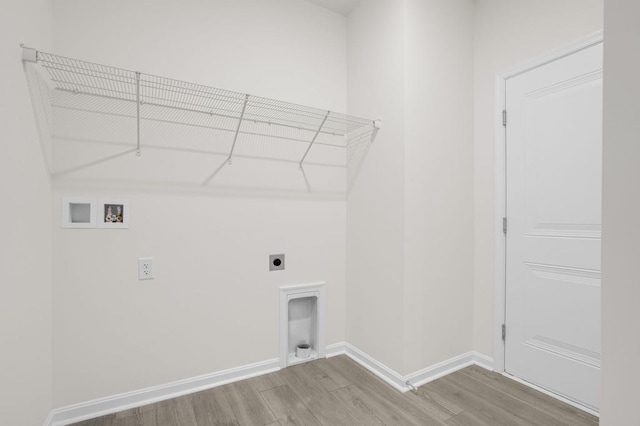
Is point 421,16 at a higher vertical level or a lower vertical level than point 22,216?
higher

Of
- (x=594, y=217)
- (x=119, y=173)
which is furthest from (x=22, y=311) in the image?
(x=594, y=217)

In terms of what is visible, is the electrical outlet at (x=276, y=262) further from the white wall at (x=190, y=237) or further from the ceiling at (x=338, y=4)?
the ceiling at (x=338, y=4)

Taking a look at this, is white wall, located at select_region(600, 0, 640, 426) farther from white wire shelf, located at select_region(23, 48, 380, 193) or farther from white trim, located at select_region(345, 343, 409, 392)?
white wire shelf, located at select_region(23, 48, 380, 193)

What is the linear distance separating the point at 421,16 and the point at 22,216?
247 centimetres

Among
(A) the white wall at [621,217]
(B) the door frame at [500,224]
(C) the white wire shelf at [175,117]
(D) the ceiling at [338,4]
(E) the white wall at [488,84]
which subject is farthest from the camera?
(D) the ceiling at [338,4]

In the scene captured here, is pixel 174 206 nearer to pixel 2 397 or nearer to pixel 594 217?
pixel 2 397

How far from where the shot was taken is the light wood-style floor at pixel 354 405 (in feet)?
5.34

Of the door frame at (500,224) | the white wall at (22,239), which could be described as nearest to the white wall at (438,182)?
the door frame at (500,224)

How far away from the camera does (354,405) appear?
1774mm

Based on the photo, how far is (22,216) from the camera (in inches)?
50.2

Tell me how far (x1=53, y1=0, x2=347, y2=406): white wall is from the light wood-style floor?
201 millimetres

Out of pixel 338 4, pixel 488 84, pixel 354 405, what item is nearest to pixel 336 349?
pixel 354 405

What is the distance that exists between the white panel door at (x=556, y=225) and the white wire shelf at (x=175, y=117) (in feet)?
3.33

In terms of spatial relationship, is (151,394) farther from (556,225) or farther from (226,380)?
(556,225)
